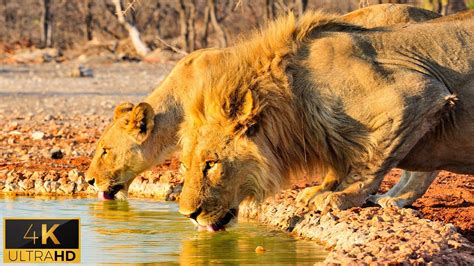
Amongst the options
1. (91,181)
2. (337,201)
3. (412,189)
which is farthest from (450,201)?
(91,181)

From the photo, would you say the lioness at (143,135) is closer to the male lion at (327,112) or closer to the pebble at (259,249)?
the male lion at (327,112)

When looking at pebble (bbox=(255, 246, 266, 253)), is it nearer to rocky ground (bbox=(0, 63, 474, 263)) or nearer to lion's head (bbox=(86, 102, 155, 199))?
rocky ground (bbox=(0, 63, 474, 263))

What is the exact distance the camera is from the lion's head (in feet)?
28.4

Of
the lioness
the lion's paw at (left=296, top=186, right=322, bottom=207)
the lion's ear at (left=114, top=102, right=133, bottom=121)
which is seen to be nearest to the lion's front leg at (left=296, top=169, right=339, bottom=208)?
the lion's paw at (left=296, top=186, right=322, bottom=207)

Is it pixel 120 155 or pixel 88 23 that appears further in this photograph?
pixel 88 23

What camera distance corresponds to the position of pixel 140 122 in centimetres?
859

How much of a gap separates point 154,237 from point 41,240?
80cm

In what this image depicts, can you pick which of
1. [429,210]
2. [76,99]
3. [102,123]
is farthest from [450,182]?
[76,99]

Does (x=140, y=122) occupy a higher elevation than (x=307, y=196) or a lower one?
higher

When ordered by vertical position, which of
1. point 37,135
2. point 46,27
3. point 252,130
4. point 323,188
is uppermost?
point 46,27

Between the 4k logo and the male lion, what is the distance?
2.93ft

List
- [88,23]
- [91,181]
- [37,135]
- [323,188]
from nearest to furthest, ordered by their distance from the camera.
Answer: [323,188] < [91,181] < [37,135] < [88,23]

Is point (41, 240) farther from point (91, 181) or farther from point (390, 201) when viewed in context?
point (390, 201)

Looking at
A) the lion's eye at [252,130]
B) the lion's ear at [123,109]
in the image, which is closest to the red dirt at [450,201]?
the lion's eye at [252,130]
